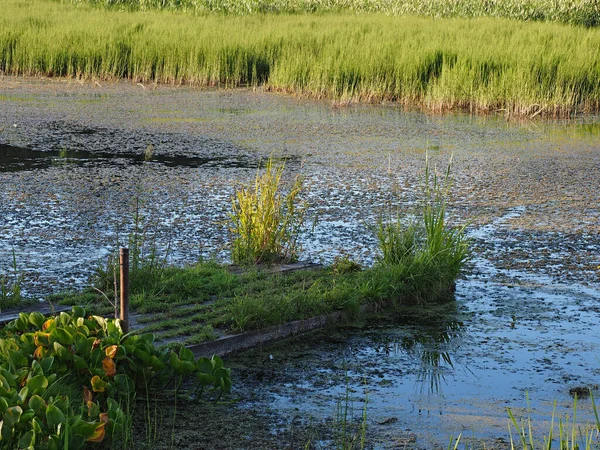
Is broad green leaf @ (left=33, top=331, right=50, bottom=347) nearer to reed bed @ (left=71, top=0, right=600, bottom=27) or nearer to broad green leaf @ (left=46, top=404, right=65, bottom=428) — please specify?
broad green leaf @ (left=46, top=404, right=65, bottom=428)

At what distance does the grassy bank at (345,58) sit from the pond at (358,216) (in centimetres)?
63

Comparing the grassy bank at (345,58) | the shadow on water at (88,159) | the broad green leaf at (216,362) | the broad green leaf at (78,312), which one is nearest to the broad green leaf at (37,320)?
the broad green leaf at (78,312)

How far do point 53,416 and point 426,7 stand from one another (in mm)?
19769

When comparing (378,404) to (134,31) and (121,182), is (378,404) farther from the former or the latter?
(134,31)

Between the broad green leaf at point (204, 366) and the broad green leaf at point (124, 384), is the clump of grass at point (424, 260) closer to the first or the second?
the broad green leaf at point (204, 366)

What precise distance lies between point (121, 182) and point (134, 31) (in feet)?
26.3

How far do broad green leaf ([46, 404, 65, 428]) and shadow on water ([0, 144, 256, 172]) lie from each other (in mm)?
4987

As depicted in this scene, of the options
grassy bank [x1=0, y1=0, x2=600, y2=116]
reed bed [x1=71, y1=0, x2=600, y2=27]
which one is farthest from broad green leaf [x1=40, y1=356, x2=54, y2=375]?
A: reed bed [x1=71, y1=0, x2=600, y2=27]

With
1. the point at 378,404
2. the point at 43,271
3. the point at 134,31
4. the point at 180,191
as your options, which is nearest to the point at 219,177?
the point at 180,191

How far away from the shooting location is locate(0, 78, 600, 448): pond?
3.29 metres

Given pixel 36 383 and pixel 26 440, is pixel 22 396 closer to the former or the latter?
pixel 36 383

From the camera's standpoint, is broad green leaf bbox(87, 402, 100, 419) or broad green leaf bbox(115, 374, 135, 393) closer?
broad green leaf bbox(87, 402, 100, 419)

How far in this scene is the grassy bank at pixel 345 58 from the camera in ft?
37.4

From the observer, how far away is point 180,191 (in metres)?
6.47
